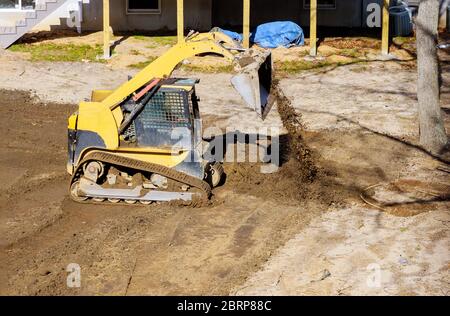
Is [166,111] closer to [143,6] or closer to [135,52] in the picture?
[135,52]

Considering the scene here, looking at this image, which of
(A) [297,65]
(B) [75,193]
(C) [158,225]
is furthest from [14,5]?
(C) [158,225]

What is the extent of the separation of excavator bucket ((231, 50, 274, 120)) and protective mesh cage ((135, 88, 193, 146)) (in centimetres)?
91

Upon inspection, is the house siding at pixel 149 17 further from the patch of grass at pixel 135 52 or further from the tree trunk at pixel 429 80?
the tree trunk at pixel 429 80

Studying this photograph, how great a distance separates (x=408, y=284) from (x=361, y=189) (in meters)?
3.93

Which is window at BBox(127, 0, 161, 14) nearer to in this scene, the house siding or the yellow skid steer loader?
the house siding

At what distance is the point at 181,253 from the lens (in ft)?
34.9

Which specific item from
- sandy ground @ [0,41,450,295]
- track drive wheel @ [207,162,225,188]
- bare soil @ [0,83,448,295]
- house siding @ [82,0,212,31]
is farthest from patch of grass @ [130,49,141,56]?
track drive wheel @ [207,162,225,188]

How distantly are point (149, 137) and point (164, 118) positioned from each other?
39 cm

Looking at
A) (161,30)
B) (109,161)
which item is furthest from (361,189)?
(161,30)

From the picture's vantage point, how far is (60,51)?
23406 mm

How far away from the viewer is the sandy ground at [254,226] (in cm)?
979

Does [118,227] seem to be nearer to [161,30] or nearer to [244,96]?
[244,96]

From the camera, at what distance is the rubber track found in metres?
12.4

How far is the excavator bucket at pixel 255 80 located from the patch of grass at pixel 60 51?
1054 centimetres
